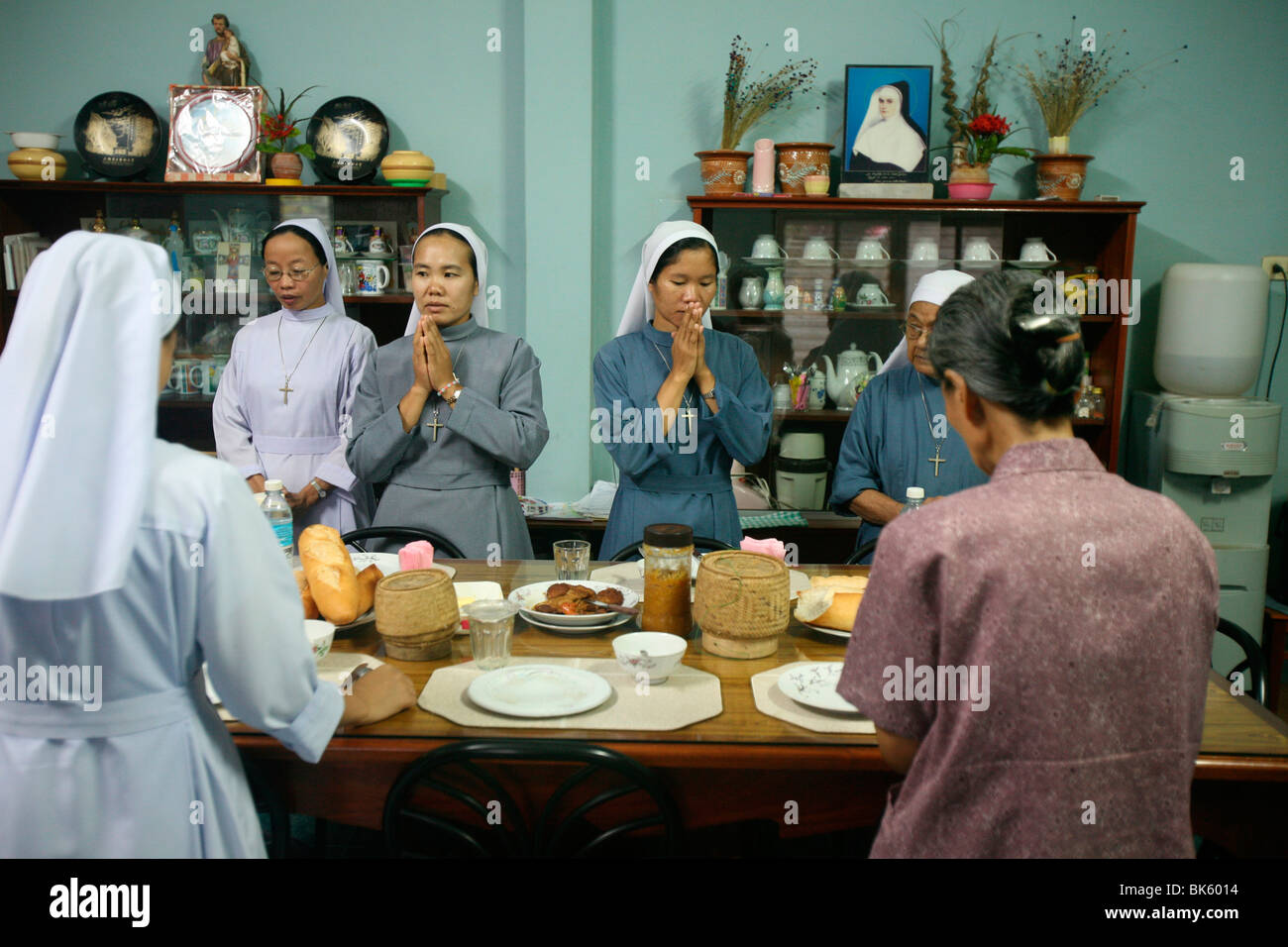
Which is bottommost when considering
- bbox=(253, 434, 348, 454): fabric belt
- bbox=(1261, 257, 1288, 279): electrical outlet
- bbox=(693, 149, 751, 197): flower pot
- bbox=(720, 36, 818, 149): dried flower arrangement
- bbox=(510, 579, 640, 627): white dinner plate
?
bbox=(510, 579, 640, 627): white dinner plate

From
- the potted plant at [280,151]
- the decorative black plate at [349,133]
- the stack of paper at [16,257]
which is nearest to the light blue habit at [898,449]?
the decorative black plate at [349,133]

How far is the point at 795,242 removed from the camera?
4.50 metres

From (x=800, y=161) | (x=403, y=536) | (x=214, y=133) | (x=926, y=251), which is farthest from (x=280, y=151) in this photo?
(x=926, y=251)

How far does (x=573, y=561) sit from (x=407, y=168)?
2.71 metres

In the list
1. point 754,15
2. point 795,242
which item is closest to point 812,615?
point 795,242

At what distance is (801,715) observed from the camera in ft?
5.51

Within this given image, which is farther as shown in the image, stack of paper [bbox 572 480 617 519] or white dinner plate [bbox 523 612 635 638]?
stack of paper [bbox 572 480 617 519]

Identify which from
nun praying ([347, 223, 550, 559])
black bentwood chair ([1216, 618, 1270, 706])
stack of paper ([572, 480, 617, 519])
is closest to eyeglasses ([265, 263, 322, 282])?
nun praying ([347, 223, 550, 559])

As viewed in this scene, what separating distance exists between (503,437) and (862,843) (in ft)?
4.72

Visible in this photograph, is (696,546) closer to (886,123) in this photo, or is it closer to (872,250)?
(872,250)

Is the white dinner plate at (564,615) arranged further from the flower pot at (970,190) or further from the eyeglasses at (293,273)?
the flower pot at (970,190)

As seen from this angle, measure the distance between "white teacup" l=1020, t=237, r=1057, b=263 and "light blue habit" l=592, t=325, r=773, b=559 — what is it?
196 centimetres

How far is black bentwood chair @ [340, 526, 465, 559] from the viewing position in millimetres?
2850

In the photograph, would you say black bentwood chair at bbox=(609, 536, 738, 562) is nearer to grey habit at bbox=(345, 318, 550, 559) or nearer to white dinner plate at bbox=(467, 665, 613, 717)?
grey habit at bbox=(345, 318, 550, 559)
